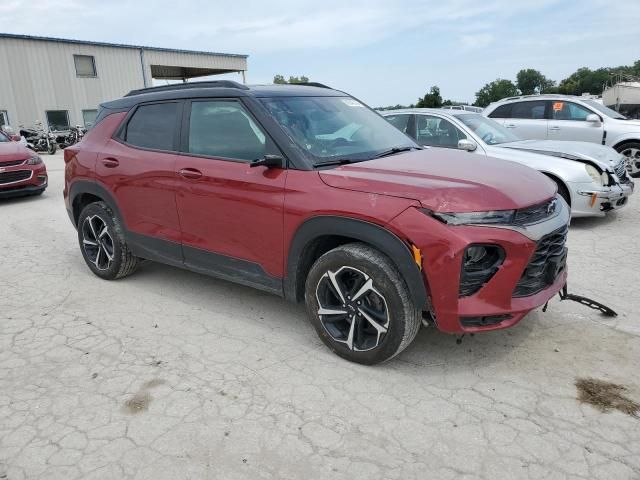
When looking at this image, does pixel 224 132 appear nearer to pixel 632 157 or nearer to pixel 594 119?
pixel 594 119

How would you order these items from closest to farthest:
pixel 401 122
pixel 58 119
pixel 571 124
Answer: pixel 401 122 → pixel 571 124 → pixel 58 119

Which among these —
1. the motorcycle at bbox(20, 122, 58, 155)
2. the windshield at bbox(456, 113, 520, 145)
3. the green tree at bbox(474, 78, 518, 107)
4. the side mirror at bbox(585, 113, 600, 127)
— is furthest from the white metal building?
the green tree at bbox(474, 78, 518, 107)

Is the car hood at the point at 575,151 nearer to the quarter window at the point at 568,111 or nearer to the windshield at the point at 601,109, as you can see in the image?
the quarter window at the point at 568,111

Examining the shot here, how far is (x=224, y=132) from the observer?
3738 millimetres

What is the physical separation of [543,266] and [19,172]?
9465mm

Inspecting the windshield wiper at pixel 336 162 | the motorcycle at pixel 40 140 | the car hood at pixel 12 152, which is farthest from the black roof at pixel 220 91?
the motorcycle at pixel 40 140

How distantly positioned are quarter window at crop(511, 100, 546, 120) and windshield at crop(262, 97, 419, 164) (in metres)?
6.87

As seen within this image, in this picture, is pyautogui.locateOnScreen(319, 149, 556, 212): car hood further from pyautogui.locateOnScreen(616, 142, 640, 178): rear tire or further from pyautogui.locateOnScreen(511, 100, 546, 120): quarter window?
pyautogui.locateOnScreen(616, 142, 640, 178): rear tire

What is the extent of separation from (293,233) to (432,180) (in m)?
0.95

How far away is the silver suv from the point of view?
9.50 meters

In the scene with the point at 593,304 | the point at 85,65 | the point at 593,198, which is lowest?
the point at 593,304

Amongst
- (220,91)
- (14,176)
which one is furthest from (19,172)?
(220,91)

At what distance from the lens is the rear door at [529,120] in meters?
9.88

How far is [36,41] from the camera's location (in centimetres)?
2311
